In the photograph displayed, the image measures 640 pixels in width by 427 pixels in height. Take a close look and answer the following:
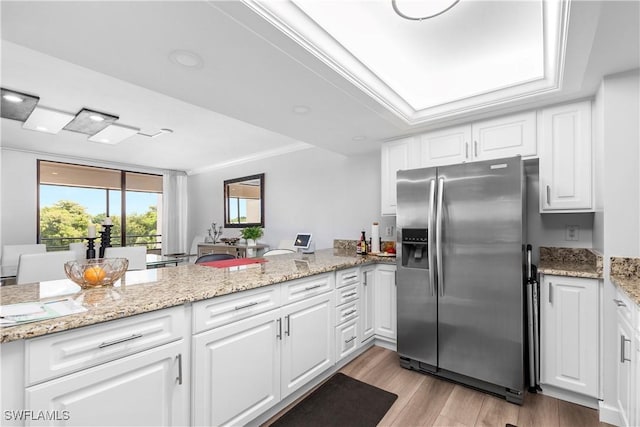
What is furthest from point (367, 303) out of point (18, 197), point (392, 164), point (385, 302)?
point (18, 197)

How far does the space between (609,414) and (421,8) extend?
2.71 m

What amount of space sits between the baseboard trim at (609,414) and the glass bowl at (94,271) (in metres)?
3.01

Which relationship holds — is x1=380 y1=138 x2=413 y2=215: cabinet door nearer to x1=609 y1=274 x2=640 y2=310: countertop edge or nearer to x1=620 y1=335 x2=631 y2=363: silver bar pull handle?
x1=609 y1=274 x2=640 y2=310: countertop edge

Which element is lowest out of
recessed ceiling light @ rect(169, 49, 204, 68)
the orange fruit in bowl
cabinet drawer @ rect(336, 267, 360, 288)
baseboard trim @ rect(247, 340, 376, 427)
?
baseboard trim @ rect(247, 340, 376, 427)

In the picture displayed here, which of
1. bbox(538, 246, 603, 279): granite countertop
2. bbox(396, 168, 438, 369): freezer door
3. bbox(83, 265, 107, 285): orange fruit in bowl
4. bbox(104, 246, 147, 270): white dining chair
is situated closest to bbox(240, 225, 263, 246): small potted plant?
bbox(104, 246, 147, 270): white dining chair

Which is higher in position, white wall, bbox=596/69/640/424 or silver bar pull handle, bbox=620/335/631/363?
white wall, bbox=596/69/640/424

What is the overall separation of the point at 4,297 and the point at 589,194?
354 centimetres

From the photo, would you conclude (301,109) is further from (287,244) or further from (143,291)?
(287,244)

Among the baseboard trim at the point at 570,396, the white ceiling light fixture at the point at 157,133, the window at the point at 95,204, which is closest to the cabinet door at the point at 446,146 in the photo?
the baseboard trim at the point at 570,396

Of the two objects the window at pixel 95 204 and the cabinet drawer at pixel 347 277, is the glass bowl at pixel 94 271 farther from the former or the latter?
the window at pixel 95 204

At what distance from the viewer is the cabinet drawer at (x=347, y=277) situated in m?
2.45

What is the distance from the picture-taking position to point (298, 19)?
150 centimetres

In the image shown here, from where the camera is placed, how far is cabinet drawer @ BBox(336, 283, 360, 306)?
2439 mm

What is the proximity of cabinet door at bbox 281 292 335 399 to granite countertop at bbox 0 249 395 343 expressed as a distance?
25 cm
